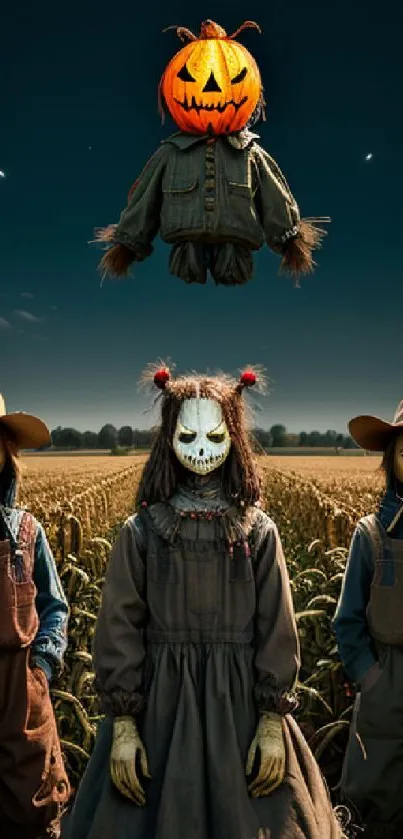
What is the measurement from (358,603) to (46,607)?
3.80 feet

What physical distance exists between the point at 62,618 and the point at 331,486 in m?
8.86

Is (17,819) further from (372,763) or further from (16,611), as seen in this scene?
(372,763)

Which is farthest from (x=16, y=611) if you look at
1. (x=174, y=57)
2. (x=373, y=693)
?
(x=174, y=57)

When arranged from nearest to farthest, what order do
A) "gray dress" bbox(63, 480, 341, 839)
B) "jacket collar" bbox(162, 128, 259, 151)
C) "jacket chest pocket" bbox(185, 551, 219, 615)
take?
"gray dress" bbox(63, 480, 341, 839) < "jacket chest pocket" bbox(185, 551, 219, 615) < "jacket collar" bbox(162, 128, 259, 151)

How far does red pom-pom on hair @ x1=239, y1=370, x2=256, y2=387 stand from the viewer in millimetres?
2795

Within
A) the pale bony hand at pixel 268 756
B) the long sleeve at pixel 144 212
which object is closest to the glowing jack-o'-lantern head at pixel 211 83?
the long sleeve at pixel 144 212

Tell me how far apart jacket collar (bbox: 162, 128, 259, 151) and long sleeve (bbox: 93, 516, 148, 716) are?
161 centimetres

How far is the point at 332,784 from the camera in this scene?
3783 mm

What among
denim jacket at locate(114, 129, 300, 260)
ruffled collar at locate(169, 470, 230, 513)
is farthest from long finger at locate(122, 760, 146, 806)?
denim jacket at locate(114, 129, 300, 260)

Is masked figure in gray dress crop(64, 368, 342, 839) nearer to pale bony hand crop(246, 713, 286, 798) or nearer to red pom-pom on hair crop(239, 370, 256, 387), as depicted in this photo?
pale bony hand crop(246, 713, 286, 798)

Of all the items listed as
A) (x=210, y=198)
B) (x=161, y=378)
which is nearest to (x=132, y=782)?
(x=161, y=378)

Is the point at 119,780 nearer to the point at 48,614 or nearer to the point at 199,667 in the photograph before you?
the point at 199,667

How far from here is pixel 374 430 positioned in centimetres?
308

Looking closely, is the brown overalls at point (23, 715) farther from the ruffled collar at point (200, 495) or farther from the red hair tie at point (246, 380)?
the red hair tie at point (246, 380)
